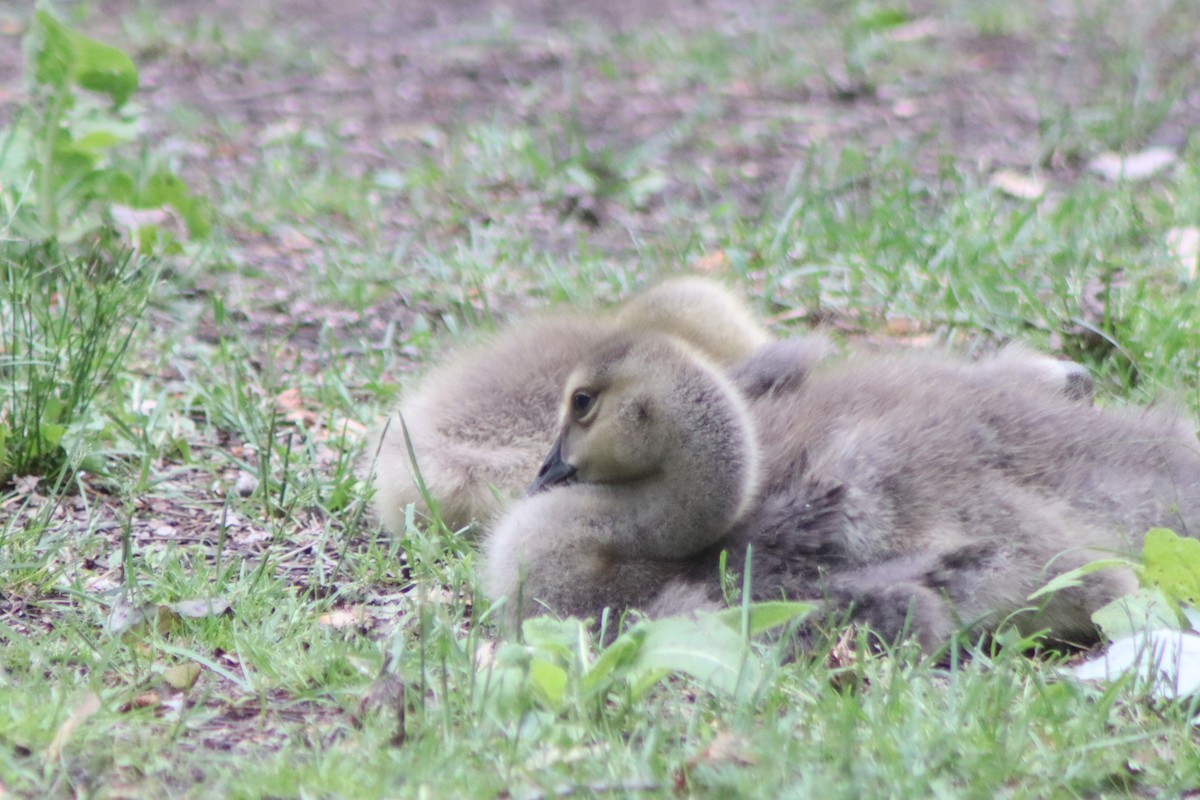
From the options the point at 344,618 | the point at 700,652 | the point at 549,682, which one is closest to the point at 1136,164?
the point at 344,618

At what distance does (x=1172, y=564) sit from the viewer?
322cm

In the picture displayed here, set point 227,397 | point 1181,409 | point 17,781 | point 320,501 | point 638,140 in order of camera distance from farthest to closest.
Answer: point 638,140 < point 227,397 < point 320,501 < point 1181,409 < point 17,781

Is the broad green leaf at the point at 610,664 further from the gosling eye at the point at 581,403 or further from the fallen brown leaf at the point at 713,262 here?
the fallen brown leaf at the point at 713,262

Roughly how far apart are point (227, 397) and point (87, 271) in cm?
77

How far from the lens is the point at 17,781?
257 centimetres

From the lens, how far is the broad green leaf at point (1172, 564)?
126 inches

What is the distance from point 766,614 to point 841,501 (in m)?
0.46

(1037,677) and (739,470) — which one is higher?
(739,470)

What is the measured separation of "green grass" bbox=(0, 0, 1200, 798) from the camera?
2.67 metres

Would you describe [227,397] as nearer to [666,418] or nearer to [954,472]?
[666,418]

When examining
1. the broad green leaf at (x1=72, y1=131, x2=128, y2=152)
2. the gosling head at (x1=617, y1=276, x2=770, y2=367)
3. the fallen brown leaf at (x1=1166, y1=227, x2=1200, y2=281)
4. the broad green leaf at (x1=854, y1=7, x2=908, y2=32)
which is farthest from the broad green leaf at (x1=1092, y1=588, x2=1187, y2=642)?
the broad green leaf at (x1=854, y1=7, x2=908, y2=32)

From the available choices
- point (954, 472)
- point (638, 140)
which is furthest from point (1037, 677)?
point (638, 140)

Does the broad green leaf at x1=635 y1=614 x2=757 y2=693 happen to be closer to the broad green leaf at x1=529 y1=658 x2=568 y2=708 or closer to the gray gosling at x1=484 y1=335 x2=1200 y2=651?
the broad green leaf at x1=529 y1=658 x2=568 y2=708

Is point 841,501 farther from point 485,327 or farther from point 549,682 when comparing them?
point 485,327
